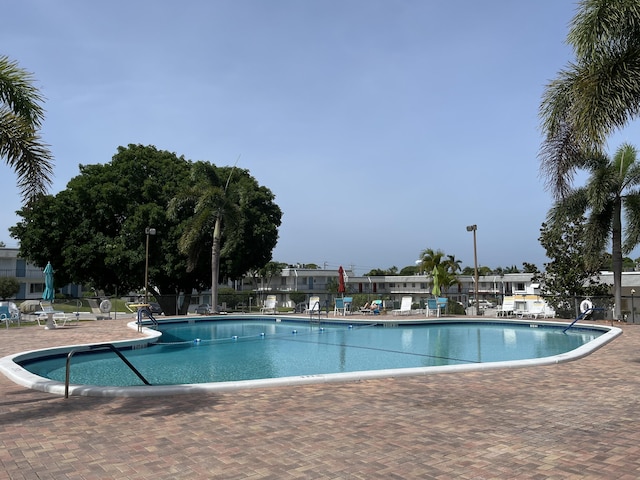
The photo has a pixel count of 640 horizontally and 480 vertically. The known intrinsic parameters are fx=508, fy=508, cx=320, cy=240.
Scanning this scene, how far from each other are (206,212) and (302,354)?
1401cm

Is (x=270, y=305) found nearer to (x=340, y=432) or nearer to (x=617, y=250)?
(x=617, y=250)

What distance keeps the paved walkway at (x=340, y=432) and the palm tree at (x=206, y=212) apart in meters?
18.7

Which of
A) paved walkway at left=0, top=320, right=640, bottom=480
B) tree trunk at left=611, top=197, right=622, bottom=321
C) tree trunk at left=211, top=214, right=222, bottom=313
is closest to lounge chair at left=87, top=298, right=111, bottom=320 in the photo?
tree trunk at left=211, top=214, right=222, bottom=313

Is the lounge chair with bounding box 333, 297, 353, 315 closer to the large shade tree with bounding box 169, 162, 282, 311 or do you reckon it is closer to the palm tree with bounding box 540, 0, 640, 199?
the large shade tree with bounding box 169, 162, 282, 311

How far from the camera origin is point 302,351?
14320mm

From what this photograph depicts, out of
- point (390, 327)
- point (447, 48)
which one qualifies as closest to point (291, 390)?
point (447, 48)

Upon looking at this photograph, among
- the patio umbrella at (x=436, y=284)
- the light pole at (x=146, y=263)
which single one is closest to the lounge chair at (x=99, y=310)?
the light pole at (x=146, y=263)

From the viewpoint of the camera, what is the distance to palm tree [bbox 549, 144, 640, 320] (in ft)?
64.7

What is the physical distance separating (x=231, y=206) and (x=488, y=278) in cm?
6504

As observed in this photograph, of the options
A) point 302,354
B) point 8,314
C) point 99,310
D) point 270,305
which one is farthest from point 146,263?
point 302,354

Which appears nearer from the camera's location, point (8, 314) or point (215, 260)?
point (8, 314)

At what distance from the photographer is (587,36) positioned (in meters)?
9.10

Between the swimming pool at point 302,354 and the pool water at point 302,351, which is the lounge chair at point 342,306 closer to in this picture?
the swimming pool at point 302,354

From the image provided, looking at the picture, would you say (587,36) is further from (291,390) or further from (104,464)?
(104,464)
